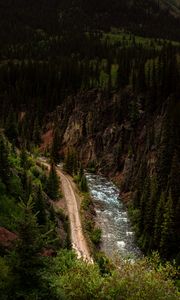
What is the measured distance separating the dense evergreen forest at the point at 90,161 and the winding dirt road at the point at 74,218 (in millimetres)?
2431

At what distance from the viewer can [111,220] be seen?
92.6 metres

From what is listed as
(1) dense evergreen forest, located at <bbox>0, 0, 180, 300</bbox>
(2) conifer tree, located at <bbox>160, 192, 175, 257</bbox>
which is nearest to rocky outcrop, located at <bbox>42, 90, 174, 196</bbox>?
(1) dense evergreen forest, located at <bbox>0, 0, 180, 300</bbox>

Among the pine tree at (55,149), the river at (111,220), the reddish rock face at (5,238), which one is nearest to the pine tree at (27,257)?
the reddish rock face at (5,238)

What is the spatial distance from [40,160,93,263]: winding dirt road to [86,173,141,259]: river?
4105 millimetres

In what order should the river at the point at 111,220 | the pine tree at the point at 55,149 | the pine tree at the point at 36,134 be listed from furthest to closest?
the pine tree at the point at 36,134
the pine tree at the point at 55,149
the river at the point at 111,220

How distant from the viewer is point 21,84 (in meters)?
191

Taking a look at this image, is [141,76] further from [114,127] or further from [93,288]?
[93,288]

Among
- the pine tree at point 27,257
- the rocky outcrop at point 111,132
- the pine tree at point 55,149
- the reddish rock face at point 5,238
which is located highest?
the pine tree at point 27,257

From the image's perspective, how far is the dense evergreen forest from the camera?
33438mm

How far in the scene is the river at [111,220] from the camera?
7906cm

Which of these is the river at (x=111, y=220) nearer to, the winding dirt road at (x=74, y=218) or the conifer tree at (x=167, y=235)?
the winding dirt road at (x=74, y=218)

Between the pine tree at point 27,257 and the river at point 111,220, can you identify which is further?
the river at point 111,220

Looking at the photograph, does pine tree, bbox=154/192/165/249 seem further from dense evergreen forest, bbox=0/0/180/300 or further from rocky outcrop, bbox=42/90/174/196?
rocky outcrop, bbox=42/90/174/196

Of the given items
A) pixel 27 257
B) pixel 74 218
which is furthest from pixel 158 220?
pixel 27 257
